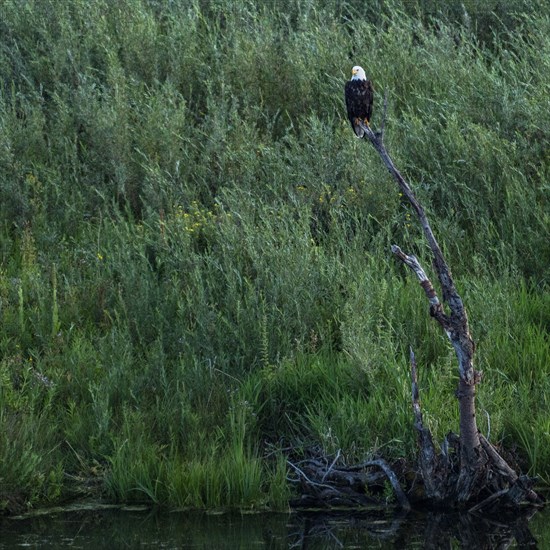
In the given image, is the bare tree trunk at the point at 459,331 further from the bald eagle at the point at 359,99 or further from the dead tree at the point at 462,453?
the bald eagle at the point at 359,99

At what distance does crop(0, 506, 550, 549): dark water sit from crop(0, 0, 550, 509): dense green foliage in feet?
0.55

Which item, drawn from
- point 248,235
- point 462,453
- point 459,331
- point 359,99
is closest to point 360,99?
point 359,99

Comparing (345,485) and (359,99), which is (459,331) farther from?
(359,99)

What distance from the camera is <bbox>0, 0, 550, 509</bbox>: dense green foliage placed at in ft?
18.5

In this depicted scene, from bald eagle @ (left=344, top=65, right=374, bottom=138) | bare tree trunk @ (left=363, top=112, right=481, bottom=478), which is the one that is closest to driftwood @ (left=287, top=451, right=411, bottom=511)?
bare tree trunk @ (left=363, top=112, right=481, bottom=478)

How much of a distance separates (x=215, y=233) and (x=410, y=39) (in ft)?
9.33

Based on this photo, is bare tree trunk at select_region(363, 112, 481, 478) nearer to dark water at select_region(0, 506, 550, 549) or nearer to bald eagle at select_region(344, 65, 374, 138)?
dark water at select_region(0, 506, 550, 549)

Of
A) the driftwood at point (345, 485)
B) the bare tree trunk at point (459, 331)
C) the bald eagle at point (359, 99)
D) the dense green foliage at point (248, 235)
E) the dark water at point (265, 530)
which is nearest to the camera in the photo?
the dark water at point (265, 530)

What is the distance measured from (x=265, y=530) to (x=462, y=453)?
37.2 inches

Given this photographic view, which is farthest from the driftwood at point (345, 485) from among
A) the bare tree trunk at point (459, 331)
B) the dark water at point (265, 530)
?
the bare tree trunk at point (459, 331)

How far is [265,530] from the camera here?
5016mm

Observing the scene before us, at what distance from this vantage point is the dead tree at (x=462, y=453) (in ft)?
16.7

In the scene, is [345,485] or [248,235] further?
[248,235]

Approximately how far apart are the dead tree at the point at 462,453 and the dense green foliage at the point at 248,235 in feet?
0.86
